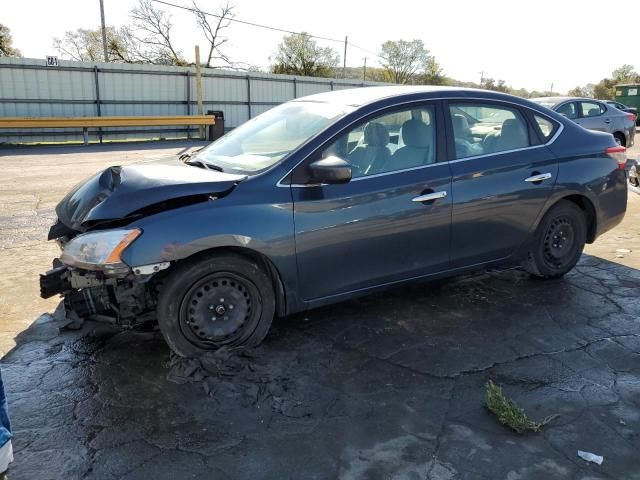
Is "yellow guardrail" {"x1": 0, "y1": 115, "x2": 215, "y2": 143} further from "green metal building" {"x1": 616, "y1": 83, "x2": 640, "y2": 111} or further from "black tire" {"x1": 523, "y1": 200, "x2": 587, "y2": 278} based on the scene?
"green metal building" {"x1": 616, "y1": 83, "x2": 640, "y2": 111}

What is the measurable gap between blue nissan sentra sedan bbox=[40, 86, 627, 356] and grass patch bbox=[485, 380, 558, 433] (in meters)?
1.18

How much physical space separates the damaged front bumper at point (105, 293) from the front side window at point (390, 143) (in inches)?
56.9

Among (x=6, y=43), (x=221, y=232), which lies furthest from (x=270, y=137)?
(x=6, y=43)

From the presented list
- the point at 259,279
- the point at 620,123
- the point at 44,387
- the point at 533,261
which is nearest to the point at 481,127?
the point at 533,261

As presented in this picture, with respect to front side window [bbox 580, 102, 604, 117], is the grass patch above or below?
below

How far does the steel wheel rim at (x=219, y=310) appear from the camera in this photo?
11.1ft

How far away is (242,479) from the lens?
2.45 m

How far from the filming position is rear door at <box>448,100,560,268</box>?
4.17 metres

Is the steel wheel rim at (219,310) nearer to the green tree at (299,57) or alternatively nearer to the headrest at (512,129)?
the headrest at (512,129)

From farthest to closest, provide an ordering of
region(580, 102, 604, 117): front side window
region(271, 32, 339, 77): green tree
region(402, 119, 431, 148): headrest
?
1. region(271, 32, 339, 77): green tree
2. region(580, 102, 604, 117): front side window
3. region(402, 119, 431, 148): headrest

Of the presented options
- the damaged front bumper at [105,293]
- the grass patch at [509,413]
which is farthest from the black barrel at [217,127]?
the grass patch at [509,413]

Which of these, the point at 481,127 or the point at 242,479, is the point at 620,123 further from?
the point at 242,479

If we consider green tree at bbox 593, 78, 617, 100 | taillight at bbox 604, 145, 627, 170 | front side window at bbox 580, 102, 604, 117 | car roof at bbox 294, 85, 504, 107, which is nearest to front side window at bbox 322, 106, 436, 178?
car roof at bbox 294, 85, 504, 107

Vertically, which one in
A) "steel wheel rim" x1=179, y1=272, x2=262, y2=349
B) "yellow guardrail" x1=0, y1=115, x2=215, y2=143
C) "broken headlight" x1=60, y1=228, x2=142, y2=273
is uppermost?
"yellow guardrail" x1=0, y1=115, x2=215, y2=143
